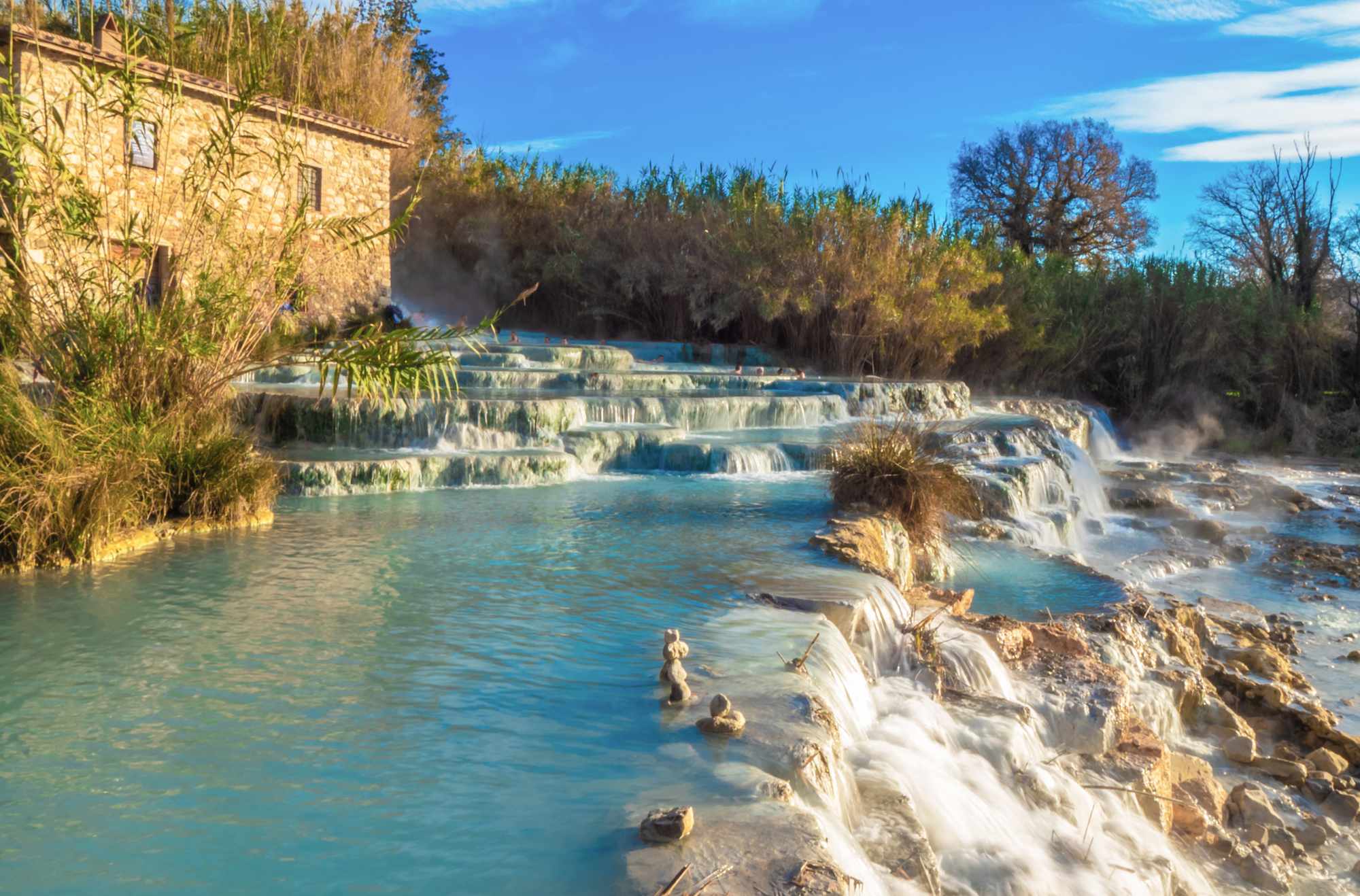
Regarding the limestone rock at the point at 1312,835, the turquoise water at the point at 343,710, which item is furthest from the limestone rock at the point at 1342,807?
the turquoise water at the point at 343,710

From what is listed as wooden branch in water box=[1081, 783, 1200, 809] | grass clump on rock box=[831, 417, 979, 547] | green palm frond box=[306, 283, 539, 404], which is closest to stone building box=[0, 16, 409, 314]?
green palm frond box=[306, 283, 539, 404]

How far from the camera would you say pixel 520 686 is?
4.14 m

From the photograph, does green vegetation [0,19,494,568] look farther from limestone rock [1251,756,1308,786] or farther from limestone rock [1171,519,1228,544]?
limestone rock [1171,519,1228,544]

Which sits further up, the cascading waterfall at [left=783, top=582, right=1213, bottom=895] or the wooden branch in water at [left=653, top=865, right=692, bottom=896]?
the wooden branch in water at [left=653, top=865, right=692, bottom=896]

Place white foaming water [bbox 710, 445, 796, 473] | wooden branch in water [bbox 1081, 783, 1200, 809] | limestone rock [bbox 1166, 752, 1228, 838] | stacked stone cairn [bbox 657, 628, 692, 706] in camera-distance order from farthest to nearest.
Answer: white foaming water [bbox 710, 445, 796, 473] → limestone rock [bbox 1166, 752, 1228, 838] → wooden branch in water [bbox 1081, 783, 1200, 809] → stacked stone cairn [bbox 657, 628, 692, 706]

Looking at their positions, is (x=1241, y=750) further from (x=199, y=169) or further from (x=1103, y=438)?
(x=1103, y=438)

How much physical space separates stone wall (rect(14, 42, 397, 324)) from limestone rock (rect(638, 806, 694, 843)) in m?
5.11

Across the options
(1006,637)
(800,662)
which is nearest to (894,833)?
(800,662)

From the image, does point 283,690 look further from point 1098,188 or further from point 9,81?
point 1098,188

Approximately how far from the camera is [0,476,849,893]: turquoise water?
9.40 feet

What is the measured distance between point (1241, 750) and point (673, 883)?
4.38 m

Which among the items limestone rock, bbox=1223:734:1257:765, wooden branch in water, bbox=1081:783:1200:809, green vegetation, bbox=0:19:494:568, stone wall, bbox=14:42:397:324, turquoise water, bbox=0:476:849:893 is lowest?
limestone rock, bbox=1223:734:1257:765

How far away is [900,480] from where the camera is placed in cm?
809

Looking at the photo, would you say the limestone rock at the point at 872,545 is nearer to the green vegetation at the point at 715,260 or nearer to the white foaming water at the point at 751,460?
the white foaming water at the point at 751,460
